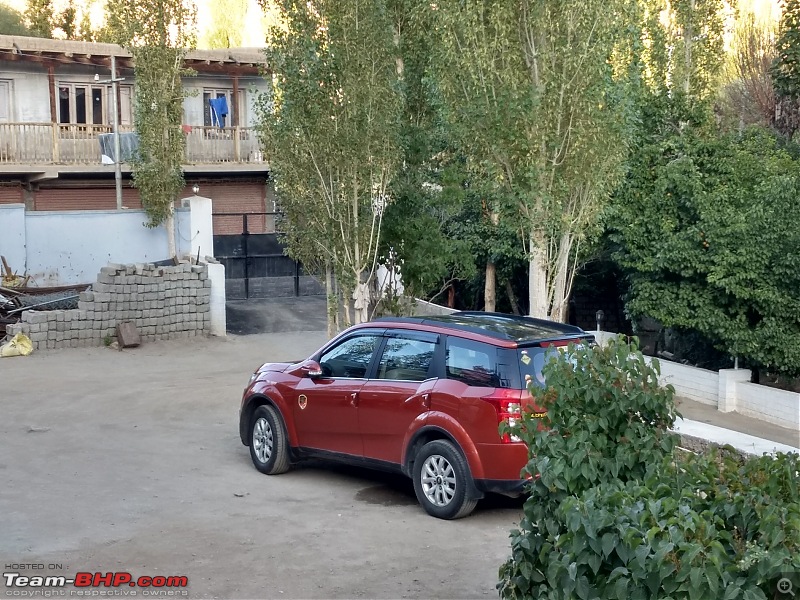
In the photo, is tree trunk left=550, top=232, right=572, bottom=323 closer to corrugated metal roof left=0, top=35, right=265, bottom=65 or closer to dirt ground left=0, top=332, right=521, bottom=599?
dirt ground left=0, top=332, right=521, bottom=599

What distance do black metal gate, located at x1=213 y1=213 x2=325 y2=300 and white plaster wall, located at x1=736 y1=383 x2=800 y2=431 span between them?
44.4 feet

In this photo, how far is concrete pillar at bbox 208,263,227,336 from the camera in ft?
69.3

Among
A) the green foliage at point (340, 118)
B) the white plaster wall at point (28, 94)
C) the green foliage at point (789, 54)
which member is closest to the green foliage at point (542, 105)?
the green foliage at point (340, 118)

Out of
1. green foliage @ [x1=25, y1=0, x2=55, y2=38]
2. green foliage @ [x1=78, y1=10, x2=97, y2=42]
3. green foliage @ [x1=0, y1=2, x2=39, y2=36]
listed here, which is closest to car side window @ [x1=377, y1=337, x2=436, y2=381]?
green foliage @ [x1=0, y1=2, x2=39, y2=36]

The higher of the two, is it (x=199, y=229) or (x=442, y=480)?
(x=199, y=229)

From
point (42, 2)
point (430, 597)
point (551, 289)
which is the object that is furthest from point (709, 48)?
point (42, 2)

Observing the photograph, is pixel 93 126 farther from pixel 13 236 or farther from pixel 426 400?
pixel 426 400

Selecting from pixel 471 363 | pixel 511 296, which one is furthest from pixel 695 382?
pixel 471 363

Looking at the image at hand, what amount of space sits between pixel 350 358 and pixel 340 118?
6.10 m

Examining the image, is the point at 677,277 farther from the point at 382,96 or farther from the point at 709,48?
the point at 709,48

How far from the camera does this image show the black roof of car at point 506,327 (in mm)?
8523

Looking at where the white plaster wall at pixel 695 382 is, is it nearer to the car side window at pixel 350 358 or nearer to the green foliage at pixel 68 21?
the car side window at pixel 350 358

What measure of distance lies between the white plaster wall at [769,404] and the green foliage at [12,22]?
3824 centimetres

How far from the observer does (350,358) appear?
31.8ft
